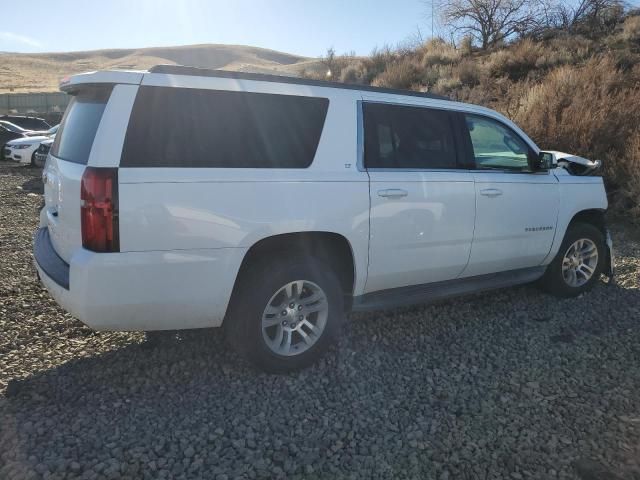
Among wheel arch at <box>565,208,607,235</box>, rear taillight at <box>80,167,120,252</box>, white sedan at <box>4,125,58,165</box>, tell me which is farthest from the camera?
white sedan at <box>4,125,58,165</box>

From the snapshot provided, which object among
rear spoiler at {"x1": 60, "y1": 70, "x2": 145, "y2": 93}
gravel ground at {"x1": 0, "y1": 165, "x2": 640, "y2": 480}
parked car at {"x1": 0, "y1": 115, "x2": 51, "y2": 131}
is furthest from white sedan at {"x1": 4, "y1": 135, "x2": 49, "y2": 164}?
rear spoiler at {"x1": 60, "y1": 70, "x2": 145, "y2": 93}

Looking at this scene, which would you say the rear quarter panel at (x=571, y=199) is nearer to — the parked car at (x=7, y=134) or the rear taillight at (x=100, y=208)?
the rear taillight at (x=100, y=208)

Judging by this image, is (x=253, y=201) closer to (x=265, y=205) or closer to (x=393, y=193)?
(x=265, y=205)

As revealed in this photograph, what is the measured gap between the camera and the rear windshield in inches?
137

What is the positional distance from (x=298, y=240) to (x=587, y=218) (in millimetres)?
3537

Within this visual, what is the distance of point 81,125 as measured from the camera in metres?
3.70

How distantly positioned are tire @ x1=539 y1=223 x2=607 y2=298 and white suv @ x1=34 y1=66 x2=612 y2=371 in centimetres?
81

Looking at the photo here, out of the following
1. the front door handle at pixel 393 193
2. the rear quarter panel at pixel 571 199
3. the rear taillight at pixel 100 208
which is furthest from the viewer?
the rear quarter panel at pixel 571 199

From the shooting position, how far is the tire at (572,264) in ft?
→ 18.4

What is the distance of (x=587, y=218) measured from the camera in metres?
5.84

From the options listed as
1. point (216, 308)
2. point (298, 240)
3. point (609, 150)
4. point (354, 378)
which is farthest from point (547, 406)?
point (609, 150)

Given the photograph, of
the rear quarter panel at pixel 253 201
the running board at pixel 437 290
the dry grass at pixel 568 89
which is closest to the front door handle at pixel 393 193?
the rear quarter panel at pixel 253 201

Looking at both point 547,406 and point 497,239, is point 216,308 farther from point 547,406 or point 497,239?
point 497,239

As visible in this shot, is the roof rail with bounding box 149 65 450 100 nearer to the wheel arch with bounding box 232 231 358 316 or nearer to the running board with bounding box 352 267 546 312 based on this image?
the wheel arch with bounding box 232 231 358 316
